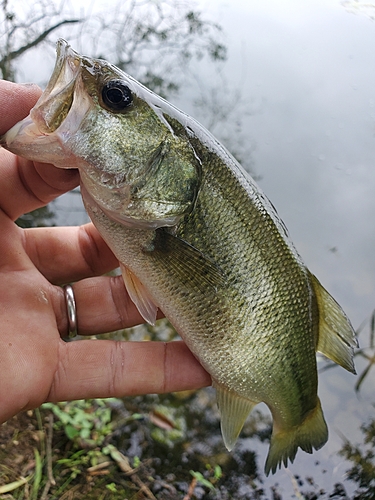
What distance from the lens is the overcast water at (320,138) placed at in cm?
332

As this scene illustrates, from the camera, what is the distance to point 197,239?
1.58 m

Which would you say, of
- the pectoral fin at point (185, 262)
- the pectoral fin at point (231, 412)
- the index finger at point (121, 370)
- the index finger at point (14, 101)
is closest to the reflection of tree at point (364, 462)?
the pectoral fin at point (231, 412)

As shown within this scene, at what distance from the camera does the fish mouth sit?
1376 millimetres

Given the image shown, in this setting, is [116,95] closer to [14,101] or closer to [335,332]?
[14,101]

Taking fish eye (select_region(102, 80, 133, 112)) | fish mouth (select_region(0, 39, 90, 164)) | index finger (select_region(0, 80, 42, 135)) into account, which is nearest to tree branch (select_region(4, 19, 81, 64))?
index finger (select_region(0, 80, 42, 135))

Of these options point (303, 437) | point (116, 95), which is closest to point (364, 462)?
point (303, 437)

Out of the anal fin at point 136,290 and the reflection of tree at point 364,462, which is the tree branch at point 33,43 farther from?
the reflection of tree at point 364,462

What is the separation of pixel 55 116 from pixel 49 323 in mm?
866

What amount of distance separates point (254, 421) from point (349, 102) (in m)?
4.36

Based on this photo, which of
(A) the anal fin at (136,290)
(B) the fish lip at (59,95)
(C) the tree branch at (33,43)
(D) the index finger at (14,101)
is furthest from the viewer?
(C) the tree branch at (33,43)

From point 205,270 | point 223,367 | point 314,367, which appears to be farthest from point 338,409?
point 205,270

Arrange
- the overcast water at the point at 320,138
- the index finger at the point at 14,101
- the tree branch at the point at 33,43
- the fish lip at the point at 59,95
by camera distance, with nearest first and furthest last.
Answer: the fish lip at the point at 59,95
the index finger at the point at 14,101
the overcast water at the point at 320,138
the tree branch at the point at 33,43

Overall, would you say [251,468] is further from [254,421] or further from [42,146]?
[42,146]

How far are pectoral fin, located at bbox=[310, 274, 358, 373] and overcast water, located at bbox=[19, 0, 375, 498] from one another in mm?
1445
